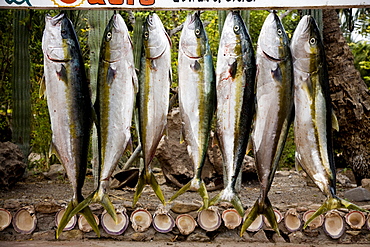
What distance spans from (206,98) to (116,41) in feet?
2.63

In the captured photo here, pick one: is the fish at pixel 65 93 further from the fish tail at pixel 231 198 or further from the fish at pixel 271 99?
the fish at pixel 271 99

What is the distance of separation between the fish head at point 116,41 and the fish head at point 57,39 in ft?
0.90

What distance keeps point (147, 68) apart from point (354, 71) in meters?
4.11

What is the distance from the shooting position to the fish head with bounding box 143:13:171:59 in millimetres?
3314

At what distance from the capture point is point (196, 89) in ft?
10.9

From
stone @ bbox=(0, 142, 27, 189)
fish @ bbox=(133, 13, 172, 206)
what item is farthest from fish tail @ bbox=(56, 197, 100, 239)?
stone @ bbox=(0, 142, 27, 189)

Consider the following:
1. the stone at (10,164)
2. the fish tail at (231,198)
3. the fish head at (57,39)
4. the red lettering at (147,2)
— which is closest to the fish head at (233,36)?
the red lettering at (147,2)

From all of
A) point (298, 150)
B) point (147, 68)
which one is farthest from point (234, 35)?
point (298, 150)

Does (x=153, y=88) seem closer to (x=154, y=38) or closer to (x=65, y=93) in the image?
(x=154, y=38)

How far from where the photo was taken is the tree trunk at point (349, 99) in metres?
6.34

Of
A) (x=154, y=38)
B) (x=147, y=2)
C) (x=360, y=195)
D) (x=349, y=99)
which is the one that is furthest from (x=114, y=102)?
(x=349, y=99)

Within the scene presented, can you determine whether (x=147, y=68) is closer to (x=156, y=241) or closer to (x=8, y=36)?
(x=156, y=241)

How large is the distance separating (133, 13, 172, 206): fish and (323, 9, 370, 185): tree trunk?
382 cm

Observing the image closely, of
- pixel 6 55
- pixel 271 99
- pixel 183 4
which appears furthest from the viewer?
pixel 6 55
